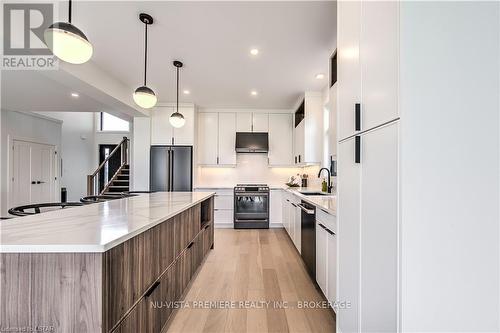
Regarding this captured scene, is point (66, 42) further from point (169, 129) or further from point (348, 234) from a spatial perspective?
point (169, 129)

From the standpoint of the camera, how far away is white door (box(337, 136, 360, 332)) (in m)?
1.36

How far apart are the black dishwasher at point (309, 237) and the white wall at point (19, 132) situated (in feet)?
21.5

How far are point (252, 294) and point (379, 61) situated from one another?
2.21 m

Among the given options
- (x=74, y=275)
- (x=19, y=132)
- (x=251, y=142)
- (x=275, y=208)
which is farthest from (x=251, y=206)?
(x=19, y=132)

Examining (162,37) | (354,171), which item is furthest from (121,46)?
(354,171)

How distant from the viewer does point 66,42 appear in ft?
5.09

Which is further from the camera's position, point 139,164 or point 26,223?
point 139,164

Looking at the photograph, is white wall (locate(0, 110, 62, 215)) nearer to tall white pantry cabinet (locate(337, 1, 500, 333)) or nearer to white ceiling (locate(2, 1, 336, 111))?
white ceiling (locate(2, 1, 336, 111))

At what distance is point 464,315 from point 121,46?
11.7 feet

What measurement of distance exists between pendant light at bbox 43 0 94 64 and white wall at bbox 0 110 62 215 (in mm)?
5667

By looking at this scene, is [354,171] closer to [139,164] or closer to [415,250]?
[415,250]

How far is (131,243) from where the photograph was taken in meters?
1.23

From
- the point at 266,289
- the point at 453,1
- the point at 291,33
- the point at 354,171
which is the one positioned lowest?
the point at 266,289

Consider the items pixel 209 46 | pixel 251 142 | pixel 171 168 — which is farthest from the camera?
pixel 251 142
